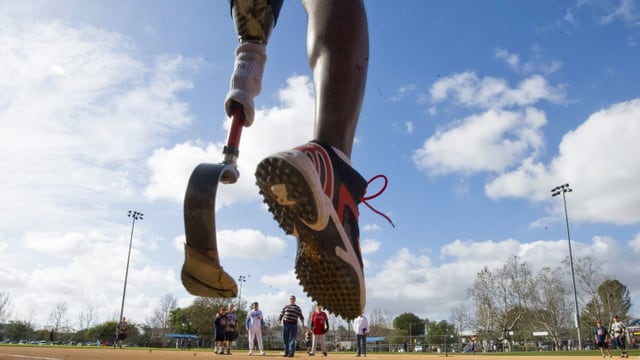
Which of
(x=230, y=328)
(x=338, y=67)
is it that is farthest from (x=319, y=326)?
(x=338, y=67)

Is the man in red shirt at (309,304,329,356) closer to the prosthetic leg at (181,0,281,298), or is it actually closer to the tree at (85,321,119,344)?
the prosthetic leg at (181,0,281,298)

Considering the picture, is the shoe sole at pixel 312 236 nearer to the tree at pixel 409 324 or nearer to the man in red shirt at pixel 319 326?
the man in red shirt at pixel 319 326

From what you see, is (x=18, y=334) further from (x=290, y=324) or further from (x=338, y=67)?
(x=338, y=67)

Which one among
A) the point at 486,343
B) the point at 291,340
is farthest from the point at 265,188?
the point at 486,343

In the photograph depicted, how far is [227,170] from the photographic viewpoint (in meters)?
1.39

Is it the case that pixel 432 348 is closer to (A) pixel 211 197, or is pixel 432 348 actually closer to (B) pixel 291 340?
(B) pixel 291 340

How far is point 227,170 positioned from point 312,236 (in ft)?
2.21

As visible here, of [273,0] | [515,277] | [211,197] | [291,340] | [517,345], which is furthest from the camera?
[515,277]

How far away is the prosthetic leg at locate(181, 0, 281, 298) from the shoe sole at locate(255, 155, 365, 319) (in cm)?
28

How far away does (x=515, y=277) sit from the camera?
51.9 metres

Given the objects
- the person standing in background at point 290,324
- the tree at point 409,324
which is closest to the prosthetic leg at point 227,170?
the person standing in background at point 290,324

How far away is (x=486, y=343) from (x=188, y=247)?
50.7 metres

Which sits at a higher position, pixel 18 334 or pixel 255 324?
pixel 255 324

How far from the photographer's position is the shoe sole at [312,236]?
183 cm
